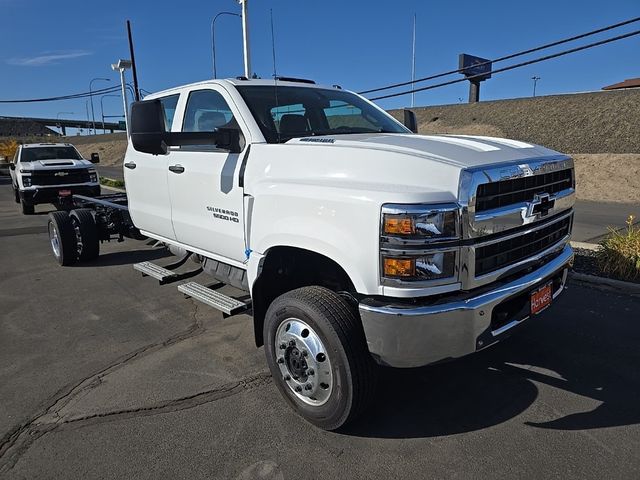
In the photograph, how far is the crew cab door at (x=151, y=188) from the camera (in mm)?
4578

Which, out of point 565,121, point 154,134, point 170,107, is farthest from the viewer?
point 565,121

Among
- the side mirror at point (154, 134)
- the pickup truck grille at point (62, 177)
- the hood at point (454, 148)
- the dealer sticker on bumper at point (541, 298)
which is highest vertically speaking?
the side mirror at point (154, 134)

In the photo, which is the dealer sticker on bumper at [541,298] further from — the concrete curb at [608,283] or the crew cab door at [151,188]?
the crew cab door at [151,188]

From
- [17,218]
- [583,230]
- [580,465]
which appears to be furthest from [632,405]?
[17,218]

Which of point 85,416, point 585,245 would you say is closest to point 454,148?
point 85,416

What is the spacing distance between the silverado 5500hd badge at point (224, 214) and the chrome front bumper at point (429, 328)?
1428 mm

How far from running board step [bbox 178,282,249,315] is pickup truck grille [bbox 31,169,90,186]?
9.62 meters

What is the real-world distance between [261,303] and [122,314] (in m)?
2.31

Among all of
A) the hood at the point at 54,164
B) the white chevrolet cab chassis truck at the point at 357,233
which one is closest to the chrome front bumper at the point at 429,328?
the white chevrolet cab chassis truck at the point at 357,233

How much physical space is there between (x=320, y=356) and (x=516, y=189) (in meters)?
1.46

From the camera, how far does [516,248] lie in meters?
2.82

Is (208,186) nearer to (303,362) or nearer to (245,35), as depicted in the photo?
(303,362)

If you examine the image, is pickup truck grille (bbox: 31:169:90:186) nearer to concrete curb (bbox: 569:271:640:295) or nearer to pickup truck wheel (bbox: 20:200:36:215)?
pickup truck wheel (bbox: 20:200:36:215)

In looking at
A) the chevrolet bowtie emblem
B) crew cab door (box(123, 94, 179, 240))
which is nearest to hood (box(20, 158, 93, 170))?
crew cab door (box(123, 94, 179, 240))
